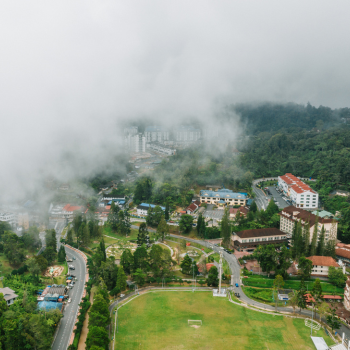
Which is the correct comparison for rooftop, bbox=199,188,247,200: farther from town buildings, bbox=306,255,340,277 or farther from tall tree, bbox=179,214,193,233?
town buildings, bbox=306,255,340,277

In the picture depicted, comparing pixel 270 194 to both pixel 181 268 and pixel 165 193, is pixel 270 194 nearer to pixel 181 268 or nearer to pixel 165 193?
pixel 165 193

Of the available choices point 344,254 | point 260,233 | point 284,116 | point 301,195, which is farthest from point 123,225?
point 284,116

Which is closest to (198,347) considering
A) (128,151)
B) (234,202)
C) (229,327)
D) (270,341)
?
(229,327)

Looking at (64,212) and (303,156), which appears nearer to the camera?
(64,212)

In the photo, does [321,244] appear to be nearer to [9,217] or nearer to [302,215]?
[302,215]

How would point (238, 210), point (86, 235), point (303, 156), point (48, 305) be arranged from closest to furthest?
point (48, 305), point (86, 235), point (238, 210), point (303, 156)

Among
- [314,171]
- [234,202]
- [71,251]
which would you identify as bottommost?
[71,251]
